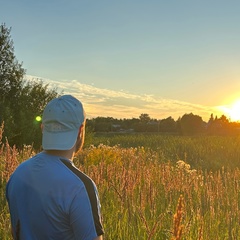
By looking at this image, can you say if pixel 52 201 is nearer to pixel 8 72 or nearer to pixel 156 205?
pixel 156 205

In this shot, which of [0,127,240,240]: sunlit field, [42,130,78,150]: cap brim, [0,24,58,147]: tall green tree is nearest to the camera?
[42,130,78,150]: cap brim

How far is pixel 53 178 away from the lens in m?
2.07

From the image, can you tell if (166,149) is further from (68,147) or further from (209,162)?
(68,147)

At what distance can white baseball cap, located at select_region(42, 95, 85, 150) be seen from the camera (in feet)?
7.41

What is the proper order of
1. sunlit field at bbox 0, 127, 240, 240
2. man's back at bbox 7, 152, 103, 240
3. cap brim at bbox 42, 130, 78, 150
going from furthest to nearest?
sunlit field at bbox 0, 127, 240, 240
cap brim at bbox 42, 130, 78, 150
man's back at bbox 7, 152, 103, 240

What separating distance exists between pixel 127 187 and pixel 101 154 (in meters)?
7.61

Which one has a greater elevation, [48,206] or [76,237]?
[48,206]

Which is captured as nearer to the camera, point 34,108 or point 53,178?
point 53,178

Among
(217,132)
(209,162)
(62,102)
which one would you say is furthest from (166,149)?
(217,132)

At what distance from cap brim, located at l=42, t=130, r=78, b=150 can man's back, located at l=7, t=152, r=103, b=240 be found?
7 centimetres

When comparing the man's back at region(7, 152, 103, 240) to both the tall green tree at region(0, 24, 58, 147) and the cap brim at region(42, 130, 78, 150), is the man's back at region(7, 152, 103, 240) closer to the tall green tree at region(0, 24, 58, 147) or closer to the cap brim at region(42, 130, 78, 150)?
the cap brim at region(42, 130, 78, 150)

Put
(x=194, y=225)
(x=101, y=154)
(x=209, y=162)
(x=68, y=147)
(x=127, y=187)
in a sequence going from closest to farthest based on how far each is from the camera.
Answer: (x=68, y=147) < (x=127, y=187) < (x=194, y=225) < (x=101, y=154) < (x=209, y=162)

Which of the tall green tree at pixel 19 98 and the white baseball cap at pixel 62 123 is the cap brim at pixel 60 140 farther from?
the tall green tree at pixel 19 98

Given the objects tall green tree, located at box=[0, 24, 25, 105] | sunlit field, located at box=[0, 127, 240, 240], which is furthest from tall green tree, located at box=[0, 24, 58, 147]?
sunlit field, located at box=[0, 127, 240, 240]
